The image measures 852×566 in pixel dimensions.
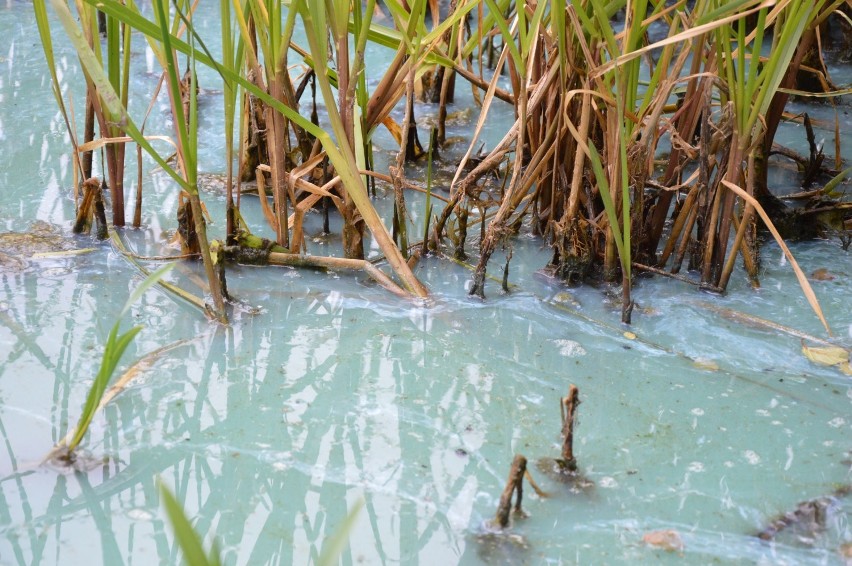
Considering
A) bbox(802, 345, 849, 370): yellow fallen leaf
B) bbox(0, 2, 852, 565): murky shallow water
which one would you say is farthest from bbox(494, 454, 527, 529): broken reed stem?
bbox(802, 345, 849, 370): yellow fallen leaf

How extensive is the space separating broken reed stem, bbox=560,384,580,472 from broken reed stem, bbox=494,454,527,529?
11 cm

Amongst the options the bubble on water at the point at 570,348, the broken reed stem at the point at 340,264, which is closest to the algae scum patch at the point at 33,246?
the broken reed stem at the point at 340,264

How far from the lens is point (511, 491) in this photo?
1.06 m

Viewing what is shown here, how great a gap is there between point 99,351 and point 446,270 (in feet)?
2.31

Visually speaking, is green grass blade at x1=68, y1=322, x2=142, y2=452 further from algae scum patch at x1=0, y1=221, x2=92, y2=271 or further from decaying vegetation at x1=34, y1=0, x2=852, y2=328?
algae scum patch at x1=0, y1=221, x2=92, y2=271

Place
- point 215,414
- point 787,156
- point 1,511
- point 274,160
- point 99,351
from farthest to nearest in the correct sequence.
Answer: point 787,156
point 274,160
point 99,351
point 215,414
point 1,511

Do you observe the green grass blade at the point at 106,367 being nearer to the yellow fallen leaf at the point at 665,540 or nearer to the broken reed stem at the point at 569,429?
the broken reed stem at the point at 569,429

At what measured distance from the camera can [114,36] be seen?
1.56 m

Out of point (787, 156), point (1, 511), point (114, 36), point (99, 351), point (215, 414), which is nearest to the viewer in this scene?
point (1, 511)

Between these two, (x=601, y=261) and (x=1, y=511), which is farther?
(x=601, y=261)

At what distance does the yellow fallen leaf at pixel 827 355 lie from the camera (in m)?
1.48

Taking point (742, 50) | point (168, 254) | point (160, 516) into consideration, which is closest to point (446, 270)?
point (168, 254)

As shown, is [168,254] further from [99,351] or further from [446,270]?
[446,270]

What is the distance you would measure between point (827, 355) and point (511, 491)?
75cm
